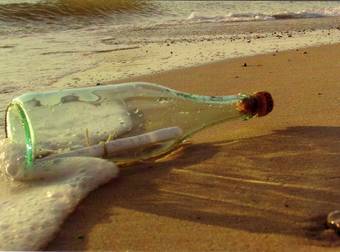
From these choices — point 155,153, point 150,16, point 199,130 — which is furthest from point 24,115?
point 150,16

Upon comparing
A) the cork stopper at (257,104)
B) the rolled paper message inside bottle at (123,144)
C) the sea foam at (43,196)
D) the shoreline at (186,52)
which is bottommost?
the shoreline at (186,52)

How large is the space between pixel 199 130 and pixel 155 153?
324 millimetres

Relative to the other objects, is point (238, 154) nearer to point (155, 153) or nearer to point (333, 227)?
point (155, 153)

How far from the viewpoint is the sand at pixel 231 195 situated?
7.52 ft

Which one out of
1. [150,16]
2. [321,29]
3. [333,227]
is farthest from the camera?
[150,16]

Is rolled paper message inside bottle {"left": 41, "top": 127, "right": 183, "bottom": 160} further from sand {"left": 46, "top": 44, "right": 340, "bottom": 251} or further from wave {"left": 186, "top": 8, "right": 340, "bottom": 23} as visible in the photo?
wave {"left": 186, "top": 8, "right": 340, "bottom": 23}

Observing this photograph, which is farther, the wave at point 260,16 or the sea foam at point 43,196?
the wave at point 260,16

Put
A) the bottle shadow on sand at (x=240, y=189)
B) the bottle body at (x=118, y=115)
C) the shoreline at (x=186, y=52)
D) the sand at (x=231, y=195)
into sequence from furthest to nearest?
the shoreline at (x=186, y=52)
the bottle body at (x=118, y=115)
the bottle shadow on sand at (x=240, y=189)
the sand at (x=231, y=195)

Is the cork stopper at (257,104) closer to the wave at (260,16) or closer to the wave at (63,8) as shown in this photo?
the wave at (63,8)

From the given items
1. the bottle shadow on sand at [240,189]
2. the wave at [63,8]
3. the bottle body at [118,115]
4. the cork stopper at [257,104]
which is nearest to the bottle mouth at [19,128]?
the bottle body at [118,115]

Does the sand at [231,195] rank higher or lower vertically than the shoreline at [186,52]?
higher

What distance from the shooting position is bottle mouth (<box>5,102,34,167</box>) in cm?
299

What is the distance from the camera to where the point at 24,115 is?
9.93 ft

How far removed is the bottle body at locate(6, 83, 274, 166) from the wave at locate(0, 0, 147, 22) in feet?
28.2
